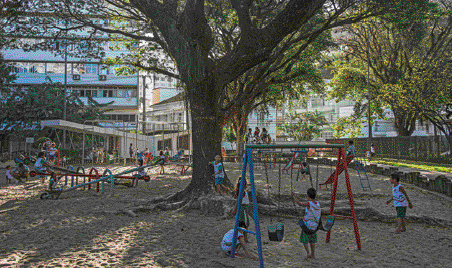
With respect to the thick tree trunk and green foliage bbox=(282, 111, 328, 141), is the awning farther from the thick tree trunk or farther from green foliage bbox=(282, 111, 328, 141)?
green foliage bbox=(282, 111, 328, 141)

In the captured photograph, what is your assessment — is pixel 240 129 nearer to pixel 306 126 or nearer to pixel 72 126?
pixel 72 126

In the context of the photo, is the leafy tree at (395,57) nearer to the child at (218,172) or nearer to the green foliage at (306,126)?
the green foliage at (306,126)

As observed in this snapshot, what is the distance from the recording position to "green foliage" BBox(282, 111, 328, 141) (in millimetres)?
55312

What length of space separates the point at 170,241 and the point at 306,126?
50586 mm

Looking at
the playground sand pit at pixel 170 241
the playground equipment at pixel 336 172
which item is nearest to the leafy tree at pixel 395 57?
the playground equipment at pixel 336 172

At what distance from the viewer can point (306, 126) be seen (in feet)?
182

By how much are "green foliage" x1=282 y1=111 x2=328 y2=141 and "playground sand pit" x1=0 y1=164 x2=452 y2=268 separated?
45.6m

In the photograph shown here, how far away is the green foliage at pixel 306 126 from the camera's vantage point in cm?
5531

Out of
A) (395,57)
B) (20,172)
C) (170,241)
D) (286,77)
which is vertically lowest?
(170,241)

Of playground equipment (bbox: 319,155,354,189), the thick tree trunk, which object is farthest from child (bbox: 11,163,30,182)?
the thick tree trunk

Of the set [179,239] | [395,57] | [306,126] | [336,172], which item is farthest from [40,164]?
[306,126]

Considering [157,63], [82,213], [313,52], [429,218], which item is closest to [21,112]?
[157,63]

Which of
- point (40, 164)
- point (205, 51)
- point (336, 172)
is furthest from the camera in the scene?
point (40, 164)

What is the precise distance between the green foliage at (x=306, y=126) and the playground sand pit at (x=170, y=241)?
150ft
